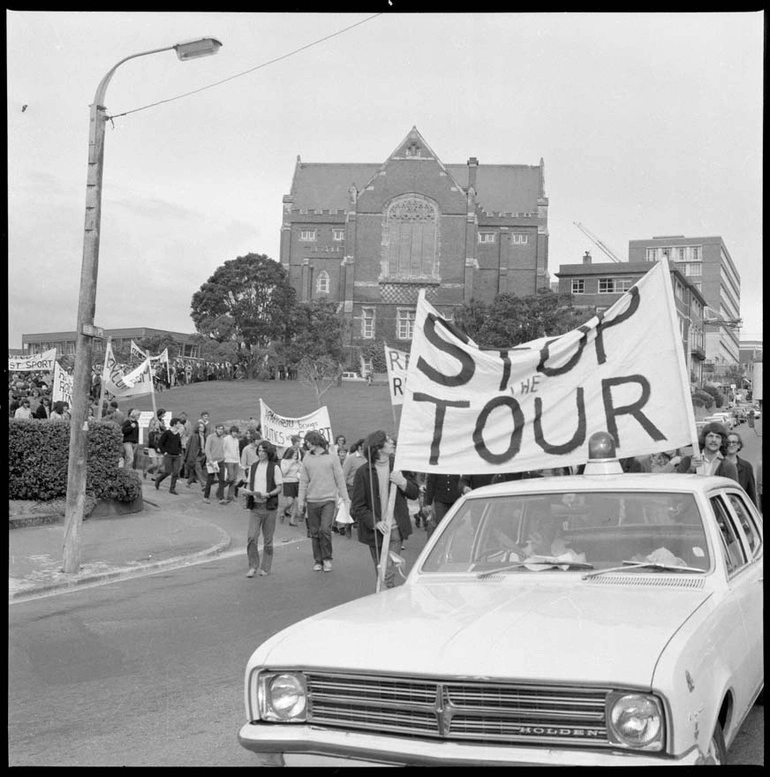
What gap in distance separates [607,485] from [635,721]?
187cm

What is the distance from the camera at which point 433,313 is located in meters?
6.80

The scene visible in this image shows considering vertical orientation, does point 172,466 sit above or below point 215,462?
below

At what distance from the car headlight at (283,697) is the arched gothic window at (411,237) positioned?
7576cm

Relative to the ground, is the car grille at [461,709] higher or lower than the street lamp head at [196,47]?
lower

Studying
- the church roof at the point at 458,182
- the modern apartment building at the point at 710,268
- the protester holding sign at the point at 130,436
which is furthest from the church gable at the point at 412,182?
the protester holding sign at the point at 130,436

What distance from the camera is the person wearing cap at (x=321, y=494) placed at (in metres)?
11.8

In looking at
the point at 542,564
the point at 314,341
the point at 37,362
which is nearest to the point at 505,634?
the point at 542,564

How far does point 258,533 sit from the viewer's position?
11633 millimetres

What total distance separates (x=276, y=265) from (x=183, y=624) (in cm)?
6264

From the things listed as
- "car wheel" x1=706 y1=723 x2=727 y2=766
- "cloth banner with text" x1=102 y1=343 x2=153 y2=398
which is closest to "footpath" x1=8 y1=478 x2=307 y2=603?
"cloth banner with text" x1=102 y1=343 x2=153 y2=398

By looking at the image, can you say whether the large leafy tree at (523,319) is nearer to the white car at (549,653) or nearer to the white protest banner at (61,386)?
the white protest banner at (61,386)

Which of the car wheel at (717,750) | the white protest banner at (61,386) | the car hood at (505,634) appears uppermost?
the white protest banner at (61,386)

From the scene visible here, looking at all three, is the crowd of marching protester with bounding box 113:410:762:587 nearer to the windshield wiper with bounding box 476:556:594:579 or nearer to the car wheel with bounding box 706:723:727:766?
the windshield wiper with bounding box 476:556:594:579

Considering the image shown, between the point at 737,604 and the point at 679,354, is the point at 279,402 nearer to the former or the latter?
the point at 679,354
